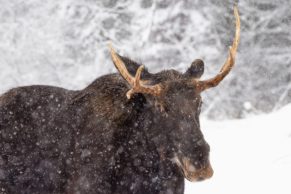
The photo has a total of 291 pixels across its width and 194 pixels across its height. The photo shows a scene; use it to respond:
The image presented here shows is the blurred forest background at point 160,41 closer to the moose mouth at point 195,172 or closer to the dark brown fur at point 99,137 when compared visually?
the dark brown fur at point 99,137

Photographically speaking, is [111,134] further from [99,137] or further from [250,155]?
A: [250,155]

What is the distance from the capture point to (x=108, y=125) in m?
5.88

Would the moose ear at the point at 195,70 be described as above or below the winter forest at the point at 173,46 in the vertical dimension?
above

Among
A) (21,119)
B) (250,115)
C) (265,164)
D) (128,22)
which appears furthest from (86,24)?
(21,119)

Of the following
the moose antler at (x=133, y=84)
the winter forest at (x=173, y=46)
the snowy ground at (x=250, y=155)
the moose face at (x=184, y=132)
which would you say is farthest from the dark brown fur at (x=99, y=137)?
the winter forest at (x=173, y=46)

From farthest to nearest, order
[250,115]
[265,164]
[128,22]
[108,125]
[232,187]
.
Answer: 1. [128,22]
2. [250,115]
3. [265,164]
4. [232,187]
5. [108,125]

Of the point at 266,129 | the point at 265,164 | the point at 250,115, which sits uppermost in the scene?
the point at 265,164

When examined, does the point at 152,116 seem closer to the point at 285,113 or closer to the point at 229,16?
the point at 285,113

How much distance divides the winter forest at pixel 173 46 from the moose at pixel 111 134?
6.99m

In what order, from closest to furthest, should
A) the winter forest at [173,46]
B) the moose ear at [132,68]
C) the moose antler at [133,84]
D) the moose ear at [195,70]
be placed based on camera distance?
the moose antler at [133,84] → the moose ear at [132,68] → the moose ear at [195,70] → the winter forest at [173,46]

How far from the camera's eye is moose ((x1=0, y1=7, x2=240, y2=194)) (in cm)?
545

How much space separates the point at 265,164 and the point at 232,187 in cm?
106

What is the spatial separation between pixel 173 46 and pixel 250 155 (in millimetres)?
5808

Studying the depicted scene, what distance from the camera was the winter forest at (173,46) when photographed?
1595 cm
